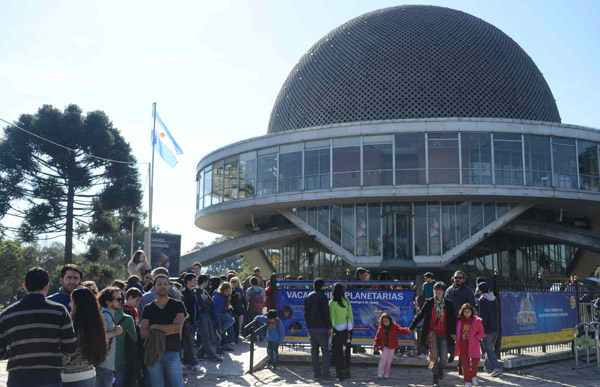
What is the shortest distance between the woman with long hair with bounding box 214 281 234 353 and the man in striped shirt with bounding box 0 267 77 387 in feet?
19.0

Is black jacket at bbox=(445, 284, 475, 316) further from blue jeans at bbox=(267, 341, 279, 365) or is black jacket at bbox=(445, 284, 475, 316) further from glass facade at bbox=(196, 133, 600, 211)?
glass facade at bbox=(196, 133, 600, 211)

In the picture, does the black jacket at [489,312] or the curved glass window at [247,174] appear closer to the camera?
the black jacket at [489,312]

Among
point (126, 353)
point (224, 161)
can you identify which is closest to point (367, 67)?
point (224, 161)

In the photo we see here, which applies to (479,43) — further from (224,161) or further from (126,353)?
(126,353)

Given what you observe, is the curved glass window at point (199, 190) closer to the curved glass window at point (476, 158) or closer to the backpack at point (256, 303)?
the curved glass window at point (476, 158)

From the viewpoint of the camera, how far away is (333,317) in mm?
8141

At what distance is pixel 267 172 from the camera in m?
23.6

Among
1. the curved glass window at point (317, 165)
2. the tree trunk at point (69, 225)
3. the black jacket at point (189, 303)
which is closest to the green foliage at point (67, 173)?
the tree trunk at point (69, 225)

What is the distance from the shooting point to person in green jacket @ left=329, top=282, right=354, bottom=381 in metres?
7.86

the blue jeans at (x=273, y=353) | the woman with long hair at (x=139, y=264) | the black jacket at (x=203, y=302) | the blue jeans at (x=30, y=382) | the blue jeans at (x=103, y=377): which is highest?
the woman with long hair at (x=139, y=264)

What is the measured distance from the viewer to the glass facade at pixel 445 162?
20953 millimetres

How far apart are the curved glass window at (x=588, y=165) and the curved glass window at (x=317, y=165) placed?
944 centimetres

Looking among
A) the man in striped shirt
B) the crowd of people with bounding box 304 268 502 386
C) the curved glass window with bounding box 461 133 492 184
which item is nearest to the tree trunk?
the curved glass window with bounding box 461 133 492 184

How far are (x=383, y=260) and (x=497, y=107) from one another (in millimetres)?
9495
